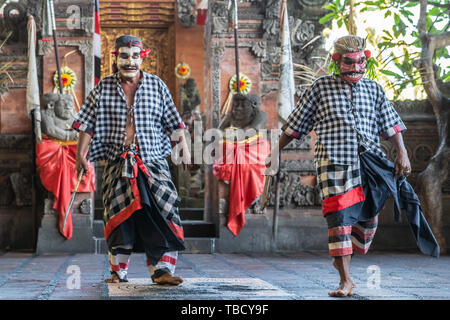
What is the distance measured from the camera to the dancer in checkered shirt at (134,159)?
17.3 ft

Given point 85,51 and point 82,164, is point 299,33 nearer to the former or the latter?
point 85,51

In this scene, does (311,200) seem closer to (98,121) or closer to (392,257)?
(392,257)

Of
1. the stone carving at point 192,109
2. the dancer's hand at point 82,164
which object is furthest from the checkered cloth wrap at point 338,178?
the stone carving at point 192,109

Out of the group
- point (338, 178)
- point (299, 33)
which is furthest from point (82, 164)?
point (299, 33)

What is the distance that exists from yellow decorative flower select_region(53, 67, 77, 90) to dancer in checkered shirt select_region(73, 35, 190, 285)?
12.4 feet

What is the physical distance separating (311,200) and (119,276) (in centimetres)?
435

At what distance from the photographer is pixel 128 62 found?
5426 millimetres

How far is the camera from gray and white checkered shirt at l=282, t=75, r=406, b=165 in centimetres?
488

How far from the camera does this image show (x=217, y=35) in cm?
930

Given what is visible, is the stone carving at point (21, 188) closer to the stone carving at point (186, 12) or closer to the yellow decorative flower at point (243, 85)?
the yellow decorative flower at point (243, 85)

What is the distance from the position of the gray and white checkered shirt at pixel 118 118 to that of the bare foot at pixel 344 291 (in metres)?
1.71

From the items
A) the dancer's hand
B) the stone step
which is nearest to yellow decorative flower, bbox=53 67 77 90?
the stone step

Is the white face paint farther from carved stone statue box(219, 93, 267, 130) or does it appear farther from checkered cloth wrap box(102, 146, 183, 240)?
carved stone statue box(219, 93, 267, 130)

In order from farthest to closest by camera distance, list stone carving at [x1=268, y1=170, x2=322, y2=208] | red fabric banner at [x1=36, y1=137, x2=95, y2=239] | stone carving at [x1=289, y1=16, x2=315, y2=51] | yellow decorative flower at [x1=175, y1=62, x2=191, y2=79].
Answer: yellow decorative flower at [x1=175, y1=62, x2=191, y2=79], stone carving at [x1=289, y1=16, x2=315, y2=51], stone carving at [x1=268, y1=170, x2=322, y2=208], red fabric banner at [x1=36, y1=137, x2=95, y2=239]
